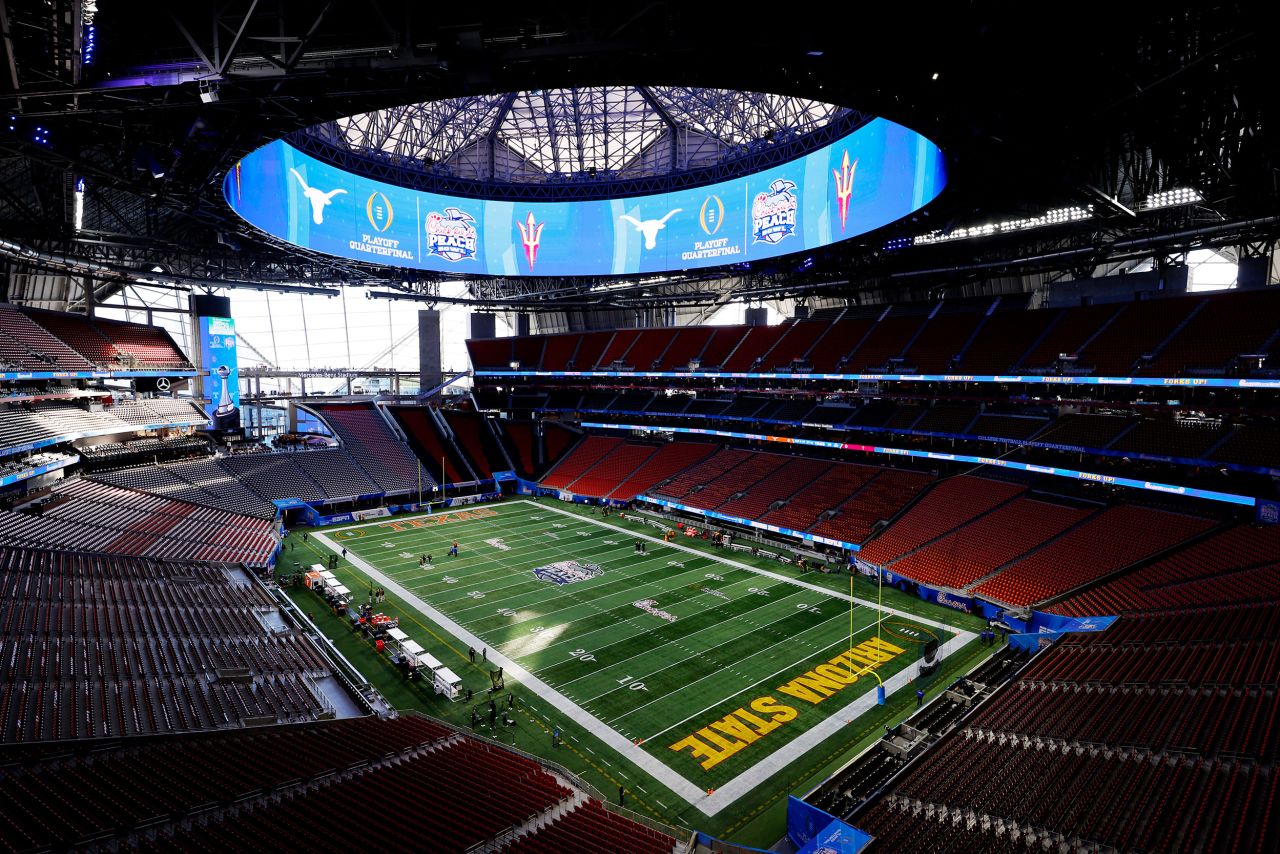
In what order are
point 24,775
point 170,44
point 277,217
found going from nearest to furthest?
point 24,775 < point 170,44 < point 277,217

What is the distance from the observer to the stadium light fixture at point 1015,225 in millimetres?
25641

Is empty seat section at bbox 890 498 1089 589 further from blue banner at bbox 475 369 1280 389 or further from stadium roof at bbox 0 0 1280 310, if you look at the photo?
stadium roof at bbox 0 0 1280 310

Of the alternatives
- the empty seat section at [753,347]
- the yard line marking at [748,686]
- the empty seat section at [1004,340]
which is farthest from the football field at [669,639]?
the empty seat section at [753,347]

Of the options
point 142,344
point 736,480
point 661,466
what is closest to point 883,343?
point 736,480

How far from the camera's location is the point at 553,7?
13016 mm

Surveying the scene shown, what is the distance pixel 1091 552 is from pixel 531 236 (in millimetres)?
36415

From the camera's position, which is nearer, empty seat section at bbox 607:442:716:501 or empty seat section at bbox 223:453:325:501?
empty seat section at bbox 223:453:325:501

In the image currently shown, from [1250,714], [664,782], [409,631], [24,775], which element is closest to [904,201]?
[1250,714]

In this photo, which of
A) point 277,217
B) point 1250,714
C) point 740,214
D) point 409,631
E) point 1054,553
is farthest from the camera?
point 740,214

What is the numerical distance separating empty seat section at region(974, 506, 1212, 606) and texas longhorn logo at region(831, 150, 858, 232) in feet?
56.3

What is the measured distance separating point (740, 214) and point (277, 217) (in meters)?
25.1

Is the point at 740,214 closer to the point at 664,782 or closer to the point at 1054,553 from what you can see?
the point at 1054,553

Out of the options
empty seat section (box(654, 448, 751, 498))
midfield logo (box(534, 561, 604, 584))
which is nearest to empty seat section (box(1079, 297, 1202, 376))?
empty seat section (box(654, 448, 751, 498))

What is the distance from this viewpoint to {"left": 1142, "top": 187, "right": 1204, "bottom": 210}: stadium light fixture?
2289 centimetres
